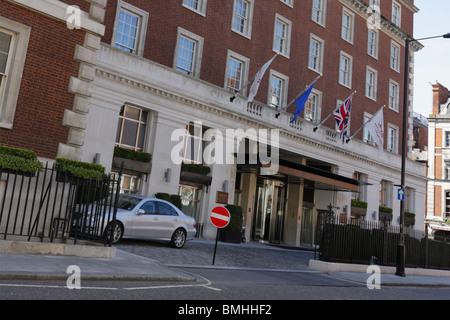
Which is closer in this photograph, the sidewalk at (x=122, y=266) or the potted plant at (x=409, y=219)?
the sidewalk at (x=122, y=266)

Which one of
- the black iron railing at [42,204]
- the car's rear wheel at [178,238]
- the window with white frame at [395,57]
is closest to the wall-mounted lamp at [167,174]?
the car's rear wheel at [178,238]

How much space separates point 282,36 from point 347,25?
8151 mm

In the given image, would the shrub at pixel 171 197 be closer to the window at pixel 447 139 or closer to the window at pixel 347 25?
the window at pixel 347 25

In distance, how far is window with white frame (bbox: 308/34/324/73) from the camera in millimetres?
31844

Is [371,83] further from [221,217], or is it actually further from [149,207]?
[221,217]

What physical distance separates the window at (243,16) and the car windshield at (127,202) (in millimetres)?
15432

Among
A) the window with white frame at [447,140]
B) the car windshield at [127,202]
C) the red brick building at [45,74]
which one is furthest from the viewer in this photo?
the window with white frame at [447,140]

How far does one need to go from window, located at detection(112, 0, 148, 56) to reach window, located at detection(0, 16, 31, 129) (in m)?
10.2

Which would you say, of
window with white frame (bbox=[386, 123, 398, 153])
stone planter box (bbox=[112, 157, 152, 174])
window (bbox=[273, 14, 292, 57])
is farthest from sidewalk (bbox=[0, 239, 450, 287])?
window with white frame (bbox=[386, 123, 398, 153])

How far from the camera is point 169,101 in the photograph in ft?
74.7

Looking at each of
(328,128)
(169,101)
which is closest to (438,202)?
(328,128)

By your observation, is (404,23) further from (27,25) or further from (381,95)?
(27,25)

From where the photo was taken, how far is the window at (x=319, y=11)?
32500 millimetres
